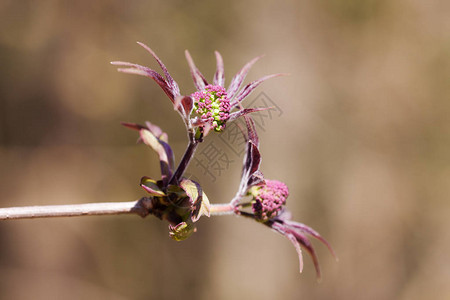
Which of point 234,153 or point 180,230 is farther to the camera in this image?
point 234,153

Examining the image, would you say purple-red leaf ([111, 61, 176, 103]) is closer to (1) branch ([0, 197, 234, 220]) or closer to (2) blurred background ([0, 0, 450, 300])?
(1) branch ([0, 197, 234, 220])

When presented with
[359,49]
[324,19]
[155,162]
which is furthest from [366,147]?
[155,162]

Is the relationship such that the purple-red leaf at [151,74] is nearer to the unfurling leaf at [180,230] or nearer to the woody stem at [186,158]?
the woody stem at [186,158]

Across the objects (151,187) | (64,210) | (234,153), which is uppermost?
(151,187)

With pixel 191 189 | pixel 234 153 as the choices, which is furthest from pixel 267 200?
pixel 234 153

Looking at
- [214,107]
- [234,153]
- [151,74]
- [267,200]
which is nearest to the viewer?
[151,74]

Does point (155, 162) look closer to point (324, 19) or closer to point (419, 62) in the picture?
point (324, 19)

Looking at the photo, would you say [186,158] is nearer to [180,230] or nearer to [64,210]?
[180,230]

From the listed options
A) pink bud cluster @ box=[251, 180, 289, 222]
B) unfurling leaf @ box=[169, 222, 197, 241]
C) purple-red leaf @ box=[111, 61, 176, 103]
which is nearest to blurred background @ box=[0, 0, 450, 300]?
pink bud cluster @ box=[251, 180, 289, 222]
